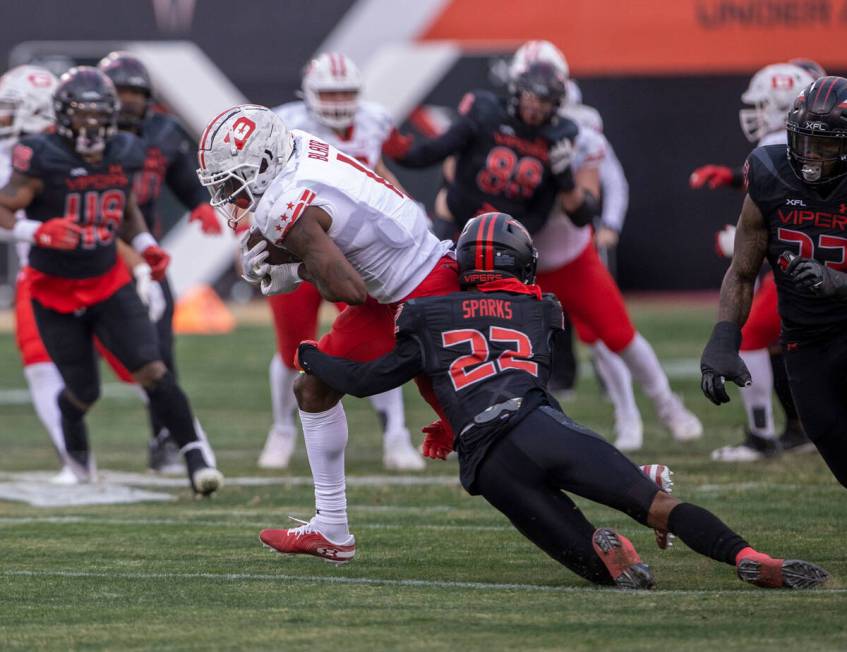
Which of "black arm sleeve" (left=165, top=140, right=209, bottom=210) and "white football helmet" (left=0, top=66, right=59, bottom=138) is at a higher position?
"white football helmet" (left=0, top=66, right=59, bottom=138)

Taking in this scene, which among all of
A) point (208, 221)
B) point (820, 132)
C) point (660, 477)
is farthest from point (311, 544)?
point (208, 221)

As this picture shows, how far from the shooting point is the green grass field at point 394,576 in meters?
4.20

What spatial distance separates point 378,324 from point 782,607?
65.5 inches

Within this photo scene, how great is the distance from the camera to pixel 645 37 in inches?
731

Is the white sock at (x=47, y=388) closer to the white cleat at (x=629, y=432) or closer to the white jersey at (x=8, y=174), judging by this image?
the white jersey at (x=8, y=174)

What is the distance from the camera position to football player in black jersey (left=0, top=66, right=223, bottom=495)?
7.12 metres

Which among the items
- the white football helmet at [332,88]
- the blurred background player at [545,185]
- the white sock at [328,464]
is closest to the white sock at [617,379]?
the blurred background player at [545,185]

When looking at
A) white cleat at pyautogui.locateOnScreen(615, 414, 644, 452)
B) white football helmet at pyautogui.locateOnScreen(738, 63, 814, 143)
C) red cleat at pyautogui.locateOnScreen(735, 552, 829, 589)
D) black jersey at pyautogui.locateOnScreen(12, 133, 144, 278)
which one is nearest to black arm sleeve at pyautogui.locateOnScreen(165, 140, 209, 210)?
black jersey at pyautogui.locateOnScreen(12, 133, 144, 278)

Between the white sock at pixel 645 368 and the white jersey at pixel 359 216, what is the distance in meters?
3.09

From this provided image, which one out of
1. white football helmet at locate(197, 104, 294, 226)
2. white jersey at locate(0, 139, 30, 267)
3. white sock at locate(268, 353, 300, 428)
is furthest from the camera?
white sock at locate(268, 353, 300, 428)

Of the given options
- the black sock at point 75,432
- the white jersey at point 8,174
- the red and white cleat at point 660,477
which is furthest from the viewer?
the black sock at point 75,432

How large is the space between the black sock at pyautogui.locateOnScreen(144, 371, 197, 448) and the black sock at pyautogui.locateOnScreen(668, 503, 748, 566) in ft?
9.73

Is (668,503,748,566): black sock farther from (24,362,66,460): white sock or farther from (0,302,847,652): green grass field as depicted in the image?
(24,362,66,460): white sock

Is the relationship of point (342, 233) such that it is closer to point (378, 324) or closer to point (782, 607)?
point (378, 324)
